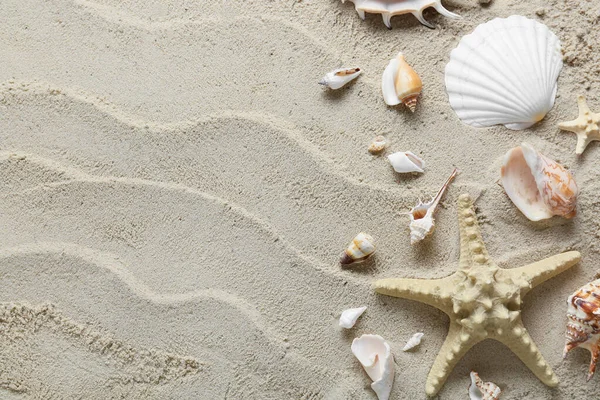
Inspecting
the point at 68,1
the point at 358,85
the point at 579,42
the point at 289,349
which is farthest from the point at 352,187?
the point at 68,1

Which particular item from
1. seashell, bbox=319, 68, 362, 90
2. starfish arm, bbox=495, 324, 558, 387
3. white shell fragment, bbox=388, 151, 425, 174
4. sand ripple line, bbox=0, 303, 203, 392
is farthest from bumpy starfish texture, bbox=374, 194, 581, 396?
sand ripple line, bbox=0, 303, 203, 392

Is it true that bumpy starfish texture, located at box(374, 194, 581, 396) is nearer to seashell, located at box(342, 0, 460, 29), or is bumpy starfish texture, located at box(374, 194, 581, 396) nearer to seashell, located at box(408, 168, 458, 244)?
seashell, located at box(408, 168, 458, 244)

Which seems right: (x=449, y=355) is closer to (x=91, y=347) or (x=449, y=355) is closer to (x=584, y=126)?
(x=584, y=126)

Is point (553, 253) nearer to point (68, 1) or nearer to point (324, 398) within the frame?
point (324, 398)

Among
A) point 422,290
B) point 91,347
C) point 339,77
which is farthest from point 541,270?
point 91,347

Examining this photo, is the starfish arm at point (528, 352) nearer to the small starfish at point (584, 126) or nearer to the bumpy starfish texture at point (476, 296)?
the bumpy starfish texture at point (476, 296)

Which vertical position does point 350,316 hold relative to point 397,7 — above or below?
below
